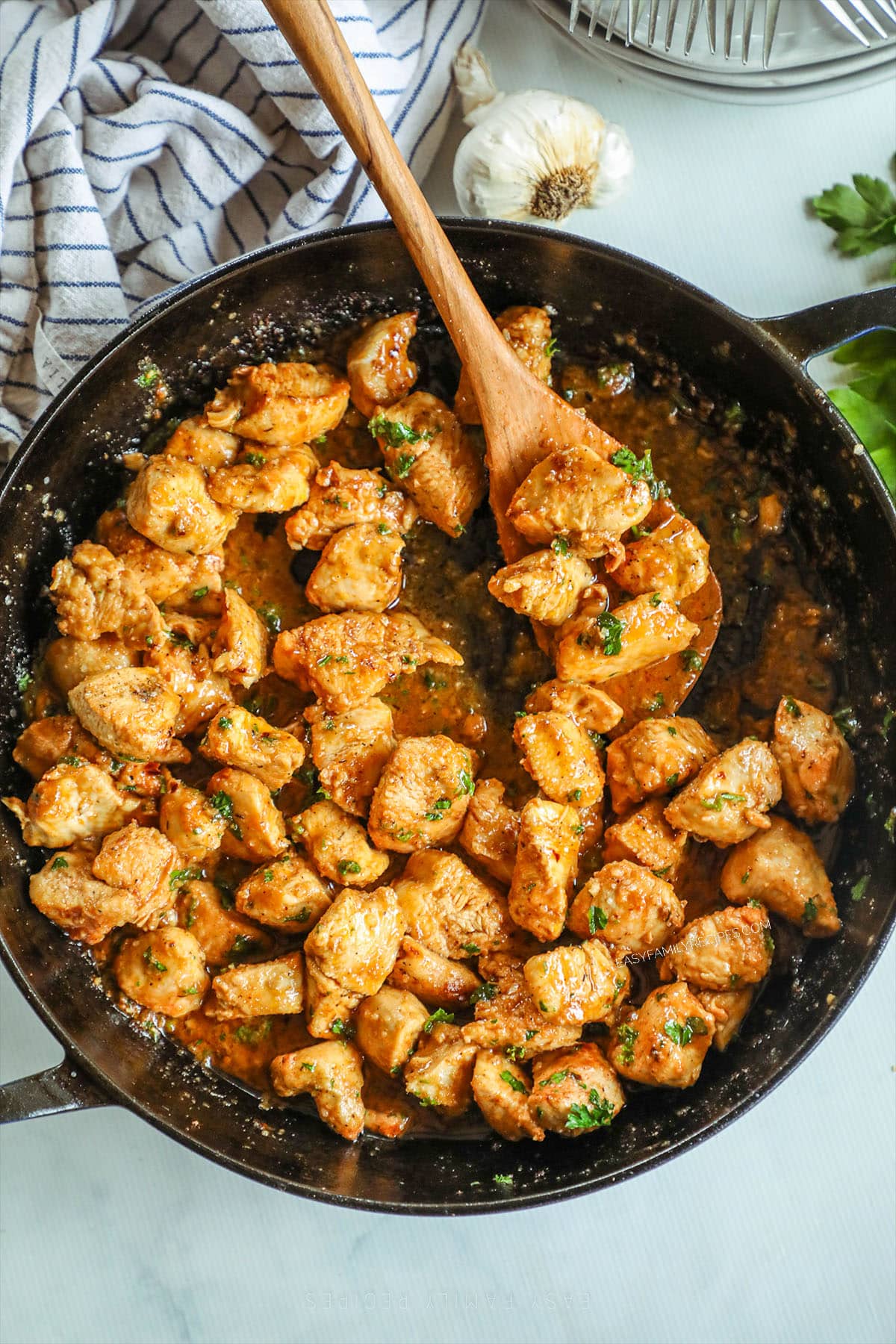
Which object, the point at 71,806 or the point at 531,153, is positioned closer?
the point at 71,806

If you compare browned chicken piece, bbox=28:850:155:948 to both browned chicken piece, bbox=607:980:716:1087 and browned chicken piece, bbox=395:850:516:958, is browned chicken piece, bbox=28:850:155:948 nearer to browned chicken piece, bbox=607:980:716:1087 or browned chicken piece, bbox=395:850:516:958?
browned chicken piece, bbox=395:850:516:958

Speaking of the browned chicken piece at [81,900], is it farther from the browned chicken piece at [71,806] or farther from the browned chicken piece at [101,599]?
the browned chicken piece at [101,599]

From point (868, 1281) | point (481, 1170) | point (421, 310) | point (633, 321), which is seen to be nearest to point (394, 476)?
point (421, 310)

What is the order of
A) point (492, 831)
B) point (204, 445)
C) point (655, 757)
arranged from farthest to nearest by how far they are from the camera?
point (204, 445) → point (492, 831) → point (655, 757)

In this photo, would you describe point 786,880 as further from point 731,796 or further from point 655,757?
point 655,757

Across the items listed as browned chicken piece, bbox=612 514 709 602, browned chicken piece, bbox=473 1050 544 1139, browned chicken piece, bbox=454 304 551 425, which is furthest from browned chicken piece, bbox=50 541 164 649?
browned chicken piece, bbox=473 1050 544 1139

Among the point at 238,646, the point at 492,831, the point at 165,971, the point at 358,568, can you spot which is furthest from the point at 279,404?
the point at 165,971

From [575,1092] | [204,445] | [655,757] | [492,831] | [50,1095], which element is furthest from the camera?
[204,445]
